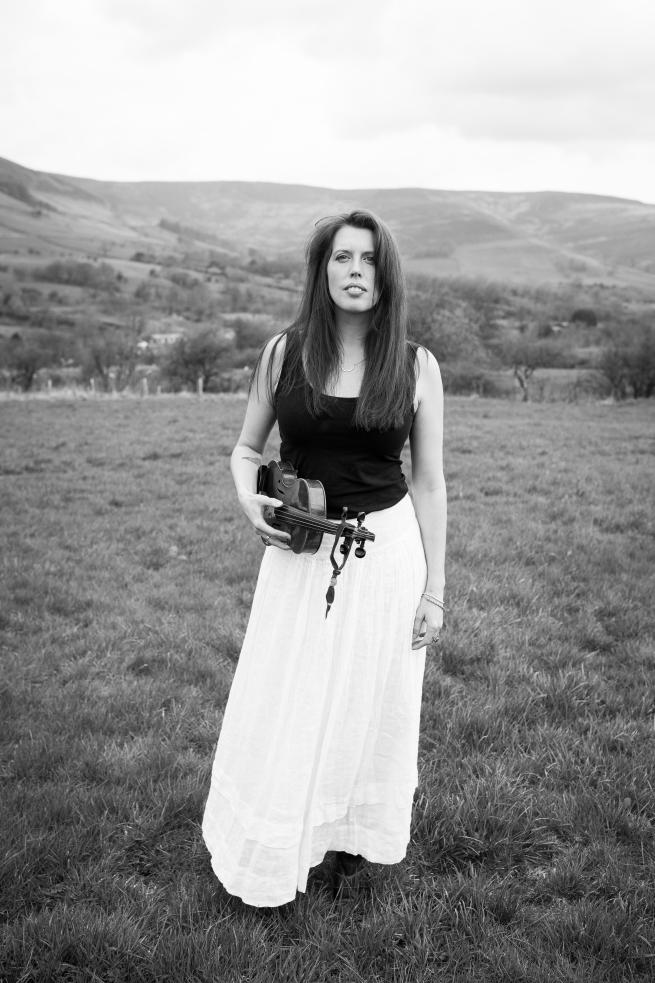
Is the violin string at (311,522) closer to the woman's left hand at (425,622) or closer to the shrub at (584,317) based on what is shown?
the woman's left hand at (425,622)

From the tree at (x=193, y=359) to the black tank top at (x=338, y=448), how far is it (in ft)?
110

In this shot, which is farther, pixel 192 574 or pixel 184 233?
pixel 184 233

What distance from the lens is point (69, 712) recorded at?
4.19 metres

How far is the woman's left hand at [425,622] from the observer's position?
9.10ft

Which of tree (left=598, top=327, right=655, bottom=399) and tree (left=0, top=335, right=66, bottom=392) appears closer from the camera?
tree (left=598, top=327, right=655, bottom=399)

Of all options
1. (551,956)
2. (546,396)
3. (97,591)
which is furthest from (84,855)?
(546,396)

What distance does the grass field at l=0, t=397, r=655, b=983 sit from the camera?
2.59 meters

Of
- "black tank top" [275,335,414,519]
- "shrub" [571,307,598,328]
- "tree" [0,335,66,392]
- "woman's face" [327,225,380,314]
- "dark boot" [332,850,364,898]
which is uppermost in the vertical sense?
→ "shrub" [571,307,598,328]

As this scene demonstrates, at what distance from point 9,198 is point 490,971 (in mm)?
201036

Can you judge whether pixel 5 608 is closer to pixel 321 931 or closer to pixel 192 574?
pixel 192 574

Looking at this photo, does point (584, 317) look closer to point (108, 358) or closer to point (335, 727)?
point (108, 358)

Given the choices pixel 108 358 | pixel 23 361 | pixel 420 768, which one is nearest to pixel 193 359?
pixel 108 358

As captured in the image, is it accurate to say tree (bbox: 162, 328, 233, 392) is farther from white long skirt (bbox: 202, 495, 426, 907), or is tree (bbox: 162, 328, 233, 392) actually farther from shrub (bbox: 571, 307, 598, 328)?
shrub (bbox: 571, 307, 598, 328)

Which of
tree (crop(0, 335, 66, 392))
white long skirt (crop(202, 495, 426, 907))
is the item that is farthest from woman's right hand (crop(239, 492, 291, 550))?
tree (crop(0, 335, 66, 392))
